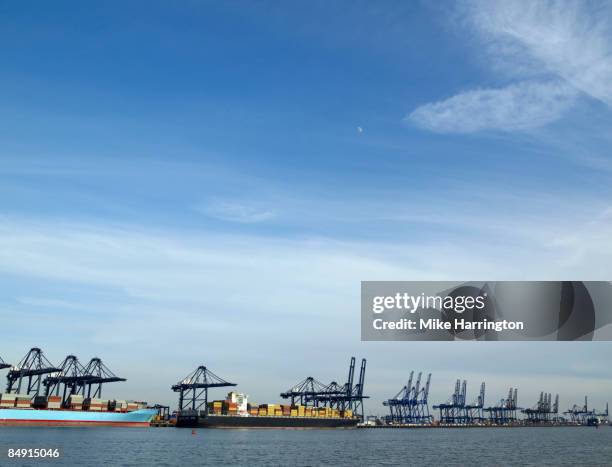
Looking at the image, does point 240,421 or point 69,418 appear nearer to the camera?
point 69,418

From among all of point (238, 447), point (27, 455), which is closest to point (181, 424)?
point (238, 447)

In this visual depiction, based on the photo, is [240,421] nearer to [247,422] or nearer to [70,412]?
[247,422]

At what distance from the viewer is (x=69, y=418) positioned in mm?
125500

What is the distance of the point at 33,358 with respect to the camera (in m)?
139

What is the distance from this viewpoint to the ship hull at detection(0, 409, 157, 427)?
386 feet

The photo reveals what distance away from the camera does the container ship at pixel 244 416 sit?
13550cm

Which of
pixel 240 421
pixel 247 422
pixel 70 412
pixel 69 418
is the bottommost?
pixel 247 422

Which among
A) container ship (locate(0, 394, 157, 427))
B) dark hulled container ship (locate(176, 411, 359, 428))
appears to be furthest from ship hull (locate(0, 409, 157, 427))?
dark hulled container ship (locate(176, 411, 359, 428))

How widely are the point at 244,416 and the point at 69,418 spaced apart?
38.4m

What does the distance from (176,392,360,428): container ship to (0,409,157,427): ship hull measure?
10874mm

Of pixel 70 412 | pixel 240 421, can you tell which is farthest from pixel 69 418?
pixel 240 421

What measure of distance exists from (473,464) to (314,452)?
20898 millimetres

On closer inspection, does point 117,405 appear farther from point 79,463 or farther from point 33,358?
point 79,463

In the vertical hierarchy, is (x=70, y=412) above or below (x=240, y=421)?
above
